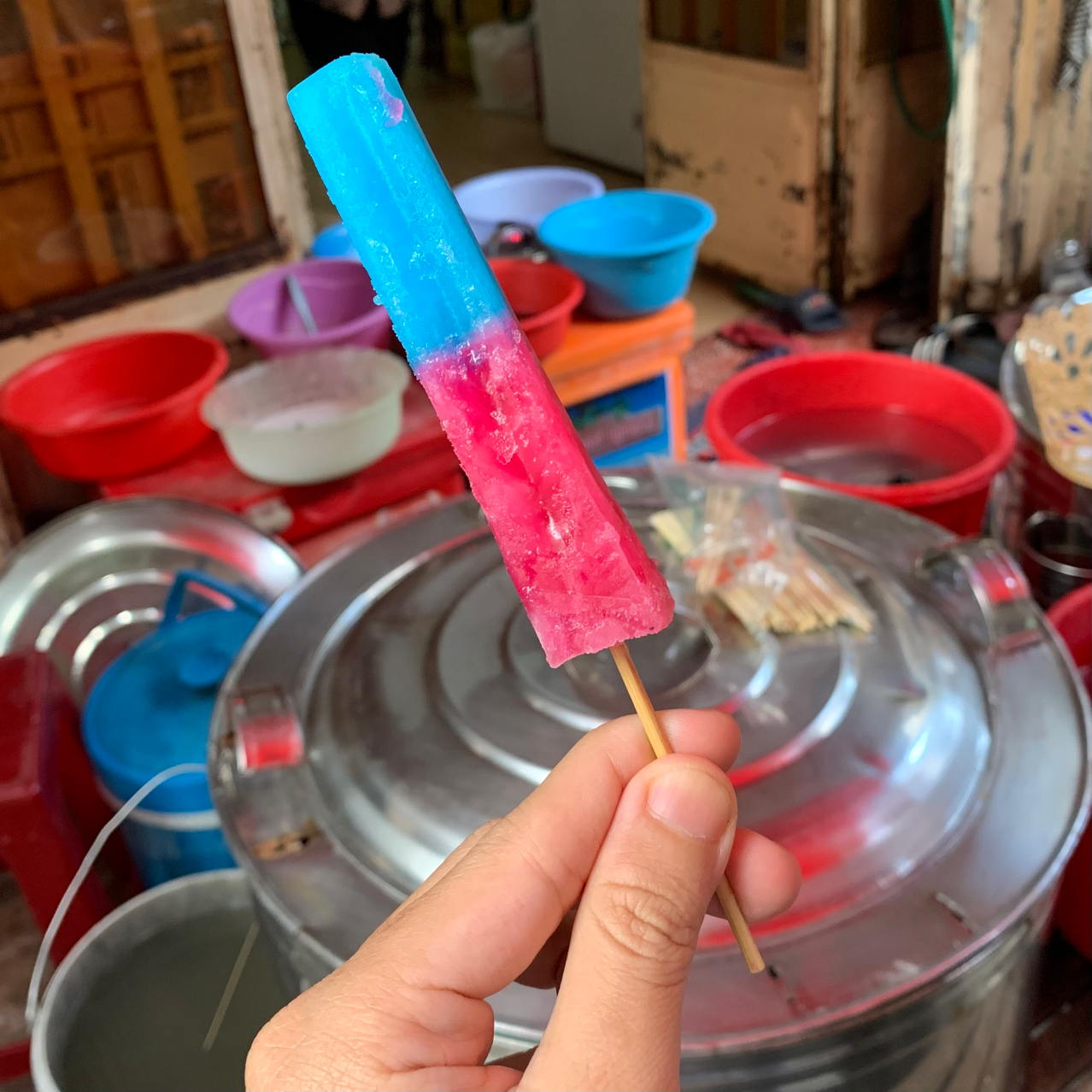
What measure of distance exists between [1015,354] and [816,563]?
0.78 m

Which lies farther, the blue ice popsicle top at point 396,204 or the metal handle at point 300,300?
the metal handle at point 300,300

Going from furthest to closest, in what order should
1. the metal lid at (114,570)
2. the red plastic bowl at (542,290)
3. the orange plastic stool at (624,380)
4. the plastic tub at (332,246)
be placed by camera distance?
the plastic tub at (332,246) → the orange plastic stool at (624,380) → the red plastic bowl at (542,290) → the metal lid at (114,570)

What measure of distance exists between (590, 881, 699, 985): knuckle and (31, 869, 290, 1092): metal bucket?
31.5 inches

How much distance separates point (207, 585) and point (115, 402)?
0.68 meters

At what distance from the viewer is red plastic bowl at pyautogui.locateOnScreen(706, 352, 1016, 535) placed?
4.85 feet

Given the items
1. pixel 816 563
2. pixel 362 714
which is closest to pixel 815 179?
pixel 816 563

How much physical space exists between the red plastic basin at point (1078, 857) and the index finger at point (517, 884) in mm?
787

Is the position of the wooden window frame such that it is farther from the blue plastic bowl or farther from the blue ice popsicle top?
the blue ice popsicle top

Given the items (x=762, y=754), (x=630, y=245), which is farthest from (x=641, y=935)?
(x=630, y=245)

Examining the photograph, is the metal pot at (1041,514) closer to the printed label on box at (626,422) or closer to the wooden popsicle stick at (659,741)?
the printed label on box at (626,422)

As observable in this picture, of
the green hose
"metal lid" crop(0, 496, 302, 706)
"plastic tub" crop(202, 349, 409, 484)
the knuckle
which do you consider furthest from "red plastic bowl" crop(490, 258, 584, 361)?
the green hose

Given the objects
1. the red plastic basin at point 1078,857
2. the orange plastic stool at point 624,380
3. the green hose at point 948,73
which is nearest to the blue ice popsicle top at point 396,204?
the red plastic basin at point 1078,857

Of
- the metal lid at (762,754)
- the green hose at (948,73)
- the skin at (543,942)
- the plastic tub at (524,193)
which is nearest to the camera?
the skin at (543,942)

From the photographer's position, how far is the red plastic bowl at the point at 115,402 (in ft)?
5.38
